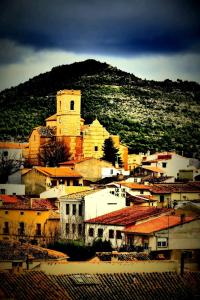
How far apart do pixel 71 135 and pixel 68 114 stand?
1495 millimetres

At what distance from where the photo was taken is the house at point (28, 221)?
27.5 m

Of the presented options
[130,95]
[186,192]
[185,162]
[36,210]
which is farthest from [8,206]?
[130,95]

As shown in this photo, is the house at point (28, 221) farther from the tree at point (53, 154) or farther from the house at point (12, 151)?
the house at point (12, 151)

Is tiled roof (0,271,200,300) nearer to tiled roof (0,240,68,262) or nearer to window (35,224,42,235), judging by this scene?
tiled roof (0,240,68,262)

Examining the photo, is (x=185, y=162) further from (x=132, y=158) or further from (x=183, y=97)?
(x=183, y=97)

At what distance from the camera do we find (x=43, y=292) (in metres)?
15.3

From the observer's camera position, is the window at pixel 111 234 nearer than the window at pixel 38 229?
Yes

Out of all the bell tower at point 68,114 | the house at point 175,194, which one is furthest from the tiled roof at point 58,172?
the bell tower at point 68,114

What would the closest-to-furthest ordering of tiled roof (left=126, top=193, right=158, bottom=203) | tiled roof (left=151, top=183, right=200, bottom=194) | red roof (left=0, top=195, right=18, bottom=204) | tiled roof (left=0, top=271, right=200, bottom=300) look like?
tiled roof (left=0, top=271, right=200, bottom=300), red roof (left=0, top=195, right=18, bottom=204), tiled roof (left=126, top=193, right=158, bottom=203), tiled roof (left=151, top=183, right=200, bottom=194)

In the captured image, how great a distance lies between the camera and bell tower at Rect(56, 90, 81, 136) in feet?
157

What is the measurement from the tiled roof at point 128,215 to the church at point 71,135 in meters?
18.6

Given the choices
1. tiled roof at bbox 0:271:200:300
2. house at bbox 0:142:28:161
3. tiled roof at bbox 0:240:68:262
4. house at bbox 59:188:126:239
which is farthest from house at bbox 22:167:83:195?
tiled roof at bbox 0:271:200:300

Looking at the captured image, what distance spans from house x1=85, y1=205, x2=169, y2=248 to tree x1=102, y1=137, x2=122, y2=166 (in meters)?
18.1

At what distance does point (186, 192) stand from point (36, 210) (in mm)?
5335
